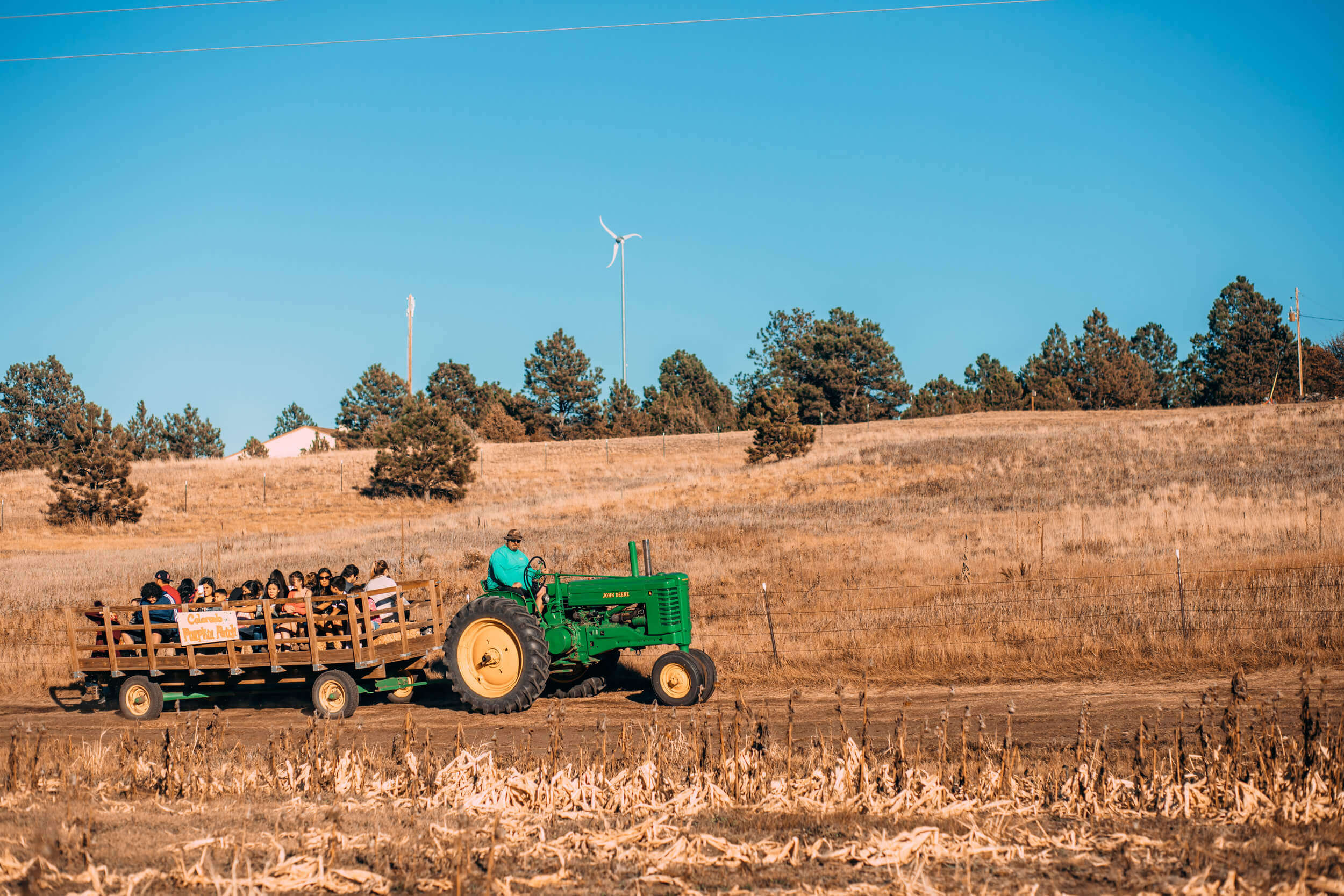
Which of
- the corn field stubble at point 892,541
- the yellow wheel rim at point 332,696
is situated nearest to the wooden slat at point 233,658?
the yellow wheel rim at point 332,696

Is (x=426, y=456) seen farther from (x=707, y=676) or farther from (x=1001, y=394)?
(x=1001, y=394)

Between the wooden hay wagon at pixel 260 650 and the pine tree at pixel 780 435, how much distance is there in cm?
3696

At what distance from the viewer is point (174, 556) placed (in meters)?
30.1

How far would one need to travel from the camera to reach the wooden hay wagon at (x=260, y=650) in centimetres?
1170

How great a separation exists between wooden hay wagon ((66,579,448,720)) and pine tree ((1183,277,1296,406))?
83812 mm

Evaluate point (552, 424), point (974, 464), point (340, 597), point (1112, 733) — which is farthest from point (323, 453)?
point (1112, 733)

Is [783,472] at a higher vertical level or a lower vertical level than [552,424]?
lower

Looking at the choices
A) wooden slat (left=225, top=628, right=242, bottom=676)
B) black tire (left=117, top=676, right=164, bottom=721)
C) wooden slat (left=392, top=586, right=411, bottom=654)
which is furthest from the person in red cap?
wooden slat (left=392, top=586, right=411, bottom=654)

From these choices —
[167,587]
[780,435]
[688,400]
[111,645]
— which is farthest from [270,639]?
[688,400]

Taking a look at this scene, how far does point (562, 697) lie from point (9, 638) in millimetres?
11723

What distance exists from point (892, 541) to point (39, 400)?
3464 inches

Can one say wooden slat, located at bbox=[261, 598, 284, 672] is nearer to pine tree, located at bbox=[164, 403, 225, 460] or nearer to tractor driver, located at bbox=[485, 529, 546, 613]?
tractor driver, located at bbox=[485, 529, 546, 613]

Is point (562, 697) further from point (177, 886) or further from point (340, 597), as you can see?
point (177, 886)

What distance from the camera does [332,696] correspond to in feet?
38.7
